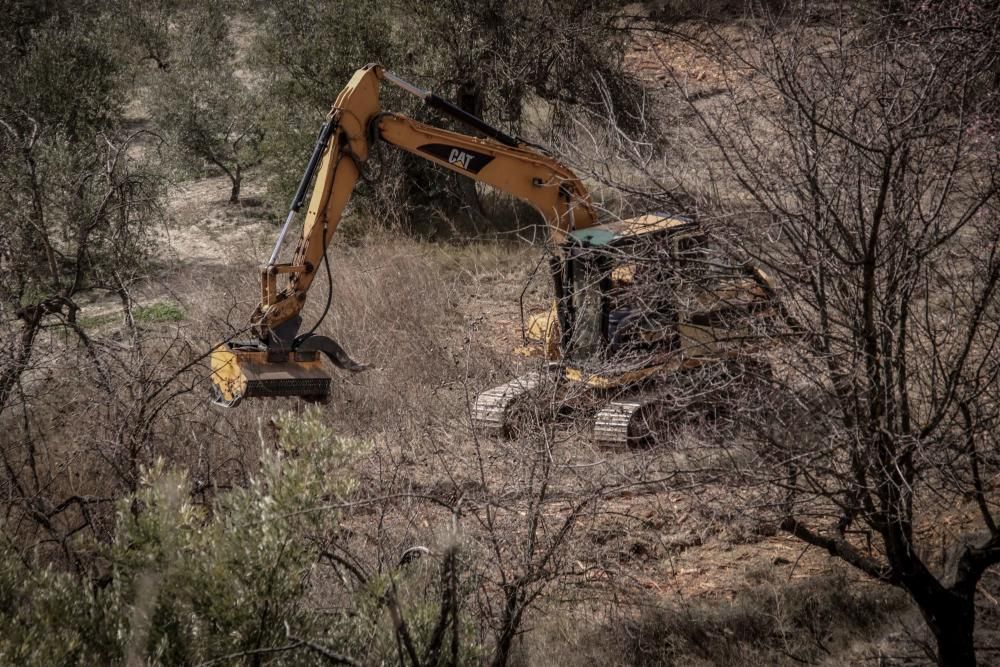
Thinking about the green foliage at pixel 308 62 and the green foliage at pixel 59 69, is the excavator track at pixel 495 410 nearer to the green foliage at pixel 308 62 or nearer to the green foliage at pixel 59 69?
the green foliage at pixel 308 62

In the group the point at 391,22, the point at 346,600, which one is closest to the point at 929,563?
the point at 346,600

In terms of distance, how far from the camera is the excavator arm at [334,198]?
338 inches

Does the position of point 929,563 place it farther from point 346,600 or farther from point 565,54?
point 565,54

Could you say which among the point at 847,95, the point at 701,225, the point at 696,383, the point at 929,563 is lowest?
the point at 929,563

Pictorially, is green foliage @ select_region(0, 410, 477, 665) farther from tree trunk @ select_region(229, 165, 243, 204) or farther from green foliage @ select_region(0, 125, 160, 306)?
tree trunk @ select_region(229, 165, 243, 204)

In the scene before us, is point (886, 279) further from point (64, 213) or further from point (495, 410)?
point (64, 213)

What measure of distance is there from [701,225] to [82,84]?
1537 cm

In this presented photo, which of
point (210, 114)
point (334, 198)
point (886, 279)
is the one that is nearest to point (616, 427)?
point (334, 198)

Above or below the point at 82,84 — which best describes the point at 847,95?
below

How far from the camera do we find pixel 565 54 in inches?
637

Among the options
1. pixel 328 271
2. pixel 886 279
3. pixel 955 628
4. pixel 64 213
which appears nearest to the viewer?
pixel 886 279

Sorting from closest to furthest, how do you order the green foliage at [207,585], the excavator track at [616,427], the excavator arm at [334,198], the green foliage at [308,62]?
the green foliage at [207,585] → the excavator arm at [334,198] → the excavator track at [616,427] → the green foliage at [308,62]

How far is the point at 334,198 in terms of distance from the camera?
30.8 ft

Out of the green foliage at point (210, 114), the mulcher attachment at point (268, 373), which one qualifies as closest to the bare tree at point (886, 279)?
the mulcher attachment at point (268, 373)
